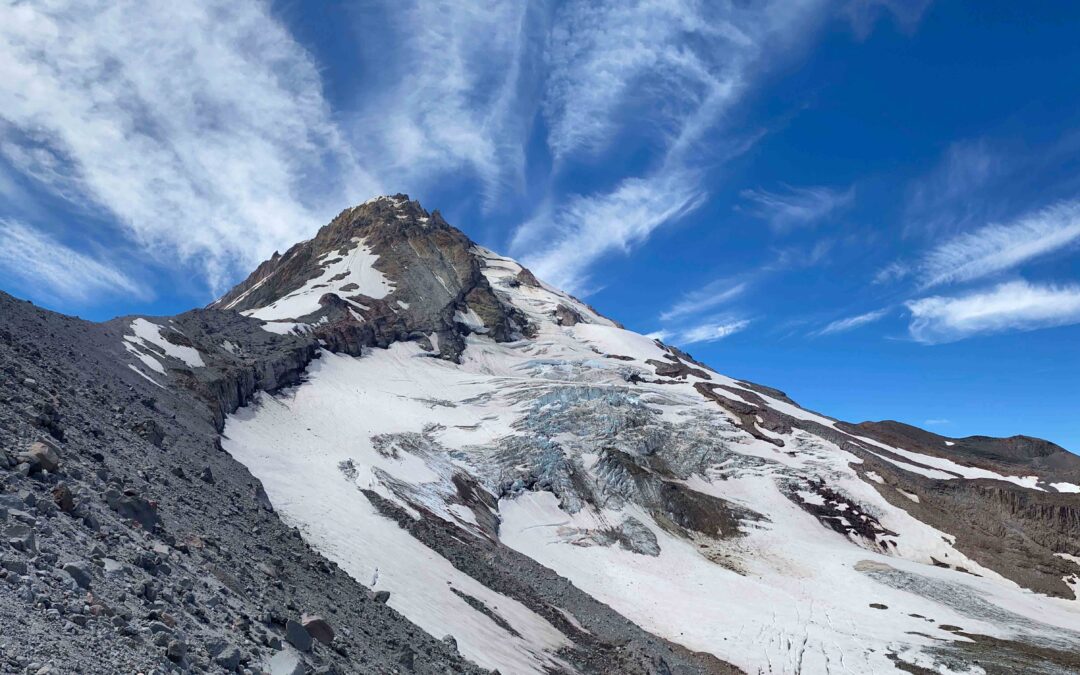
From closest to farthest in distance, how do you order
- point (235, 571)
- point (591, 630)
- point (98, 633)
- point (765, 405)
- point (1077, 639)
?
point (98, 633) < point (235, 571) < point (591, 630) < point (1077, 639) < point (765, 405)

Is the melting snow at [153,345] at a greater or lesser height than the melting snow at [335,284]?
lesser

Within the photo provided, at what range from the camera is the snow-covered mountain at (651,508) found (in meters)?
30.9

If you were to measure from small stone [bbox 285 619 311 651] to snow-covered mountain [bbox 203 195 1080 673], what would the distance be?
9611 millimetres

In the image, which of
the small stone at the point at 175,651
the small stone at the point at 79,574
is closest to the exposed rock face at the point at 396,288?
the small stone at the point at 79,574

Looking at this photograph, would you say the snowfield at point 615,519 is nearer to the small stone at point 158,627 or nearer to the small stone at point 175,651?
the small stone at point 158,627

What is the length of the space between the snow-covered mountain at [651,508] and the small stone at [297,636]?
961cm

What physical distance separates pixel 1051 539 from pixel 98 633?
70.0 meters

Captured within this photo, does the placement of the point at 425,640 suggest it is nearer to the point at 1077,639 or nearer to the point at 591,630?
the point at 591,630

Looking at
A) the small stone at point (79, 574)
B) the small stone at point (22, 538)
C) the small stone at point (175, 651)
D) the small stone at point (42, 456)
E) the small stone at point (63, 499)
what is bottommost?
the small stone at point (175, 651)

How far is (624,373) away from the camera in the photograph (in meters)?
88.3

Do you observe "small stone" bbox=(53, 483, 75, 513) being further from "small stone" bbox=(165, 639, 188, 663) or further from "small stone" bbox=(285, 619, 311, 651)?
"small stone" bbox=(285, 619, 311, 651)

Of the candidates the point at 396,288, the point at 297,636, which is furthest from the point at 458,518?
the point at 396,288

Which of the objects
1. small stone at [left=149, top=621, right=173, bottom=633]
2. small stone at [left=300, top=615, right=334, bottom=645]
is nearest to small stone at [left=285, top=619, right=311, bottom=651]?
small stone at [left=300, top=615, right=334, bottom=645]

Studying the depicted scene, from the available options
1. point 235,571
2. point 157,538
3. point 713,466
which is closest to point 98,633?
point 157,538
